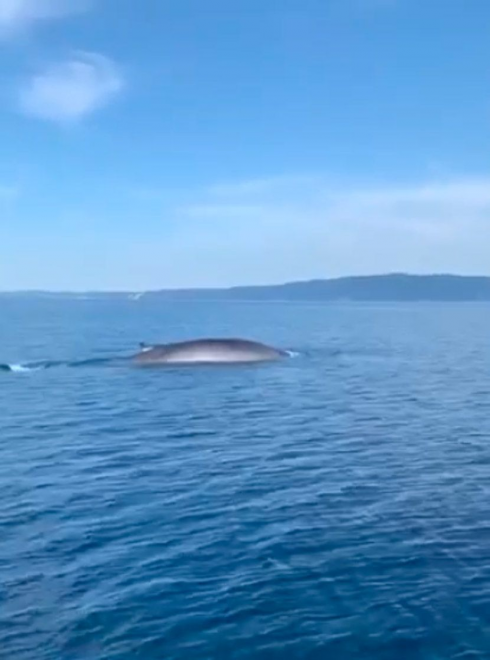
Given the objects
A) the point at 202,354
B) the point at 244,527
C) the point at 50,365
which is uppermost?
the point at 202,354

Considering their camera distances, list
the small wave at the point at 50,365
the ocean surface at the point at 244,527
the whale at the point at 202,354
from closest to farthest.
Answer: the ocean surface at the point at 244,527 < the small wave at the point at 50,365 < the whale at the point at 202,354

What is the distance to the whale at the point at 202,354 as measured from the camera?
85562 millimetres

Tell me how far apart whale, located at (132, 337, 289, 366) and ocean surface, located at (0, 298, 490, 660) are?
23.2 m

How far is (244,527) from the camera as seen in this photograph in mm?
29531

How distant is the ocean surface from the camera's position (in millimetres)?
21500

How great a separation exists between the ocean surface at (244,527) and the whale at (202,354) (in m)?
23.2

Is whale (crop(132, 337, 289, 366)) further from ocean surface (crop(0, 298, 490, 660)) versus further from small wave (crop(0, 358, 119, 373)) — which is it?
ocean surface (crop(0, 298, 490, 660))

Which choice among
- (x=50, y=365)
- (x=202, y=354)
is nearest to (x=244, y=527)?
(x=202, y=354)

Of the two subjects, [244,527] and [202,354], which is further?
[202,354]

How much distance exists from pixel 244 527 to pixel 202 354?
5711 cm

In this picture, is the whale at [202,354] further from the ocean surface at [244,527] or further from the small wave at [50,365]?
the ocean surface at [244,527]

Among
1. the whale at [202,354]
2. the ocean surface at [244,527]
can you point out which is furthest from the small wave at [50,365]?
the ocean surface at [244,527]

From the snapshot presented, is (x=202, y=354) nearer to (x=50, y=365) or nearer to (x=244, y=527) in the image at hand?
(x=50, y=365)

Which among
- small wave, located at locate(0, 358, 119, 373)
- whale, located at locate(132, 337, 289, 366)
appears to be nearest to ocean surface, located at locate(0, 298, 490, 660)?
small wave, located at locate(0, 358, 119, 373)
